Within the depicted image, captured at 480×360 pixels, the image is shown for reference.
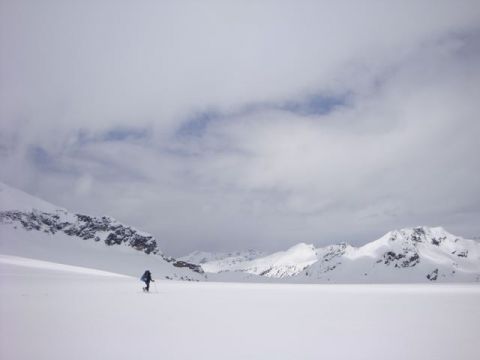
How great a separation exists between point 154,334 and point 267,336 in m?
3.24

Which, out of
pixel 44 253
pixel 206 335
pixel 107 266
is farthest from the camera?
pixel 107 266

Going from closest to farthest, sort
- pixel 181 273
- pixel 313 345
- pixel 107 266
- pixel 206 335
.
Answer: pixel 313 345
pixel 206 335
pixel 107 266
pixel 181 273

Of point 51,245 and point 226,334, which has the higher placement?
point 51,245

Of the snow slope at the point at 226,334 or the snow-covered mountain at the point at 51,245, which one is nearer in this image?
the snow slope at the point at 226,334

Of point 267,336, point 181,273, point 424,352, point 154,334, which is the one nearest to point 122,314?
point 154,334

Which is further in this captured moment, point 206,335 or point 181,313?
point 181,313

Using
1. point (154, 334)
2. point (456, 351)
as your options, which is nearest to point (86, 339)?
point (154, 334)

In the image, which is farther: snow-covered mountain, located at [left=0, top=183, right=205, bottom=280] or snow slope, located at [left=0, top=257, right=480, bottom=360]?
snow-covered mountain, located at [left=0, top=183, right=205, bottom=280]

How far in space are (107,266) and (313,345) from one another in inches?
6569

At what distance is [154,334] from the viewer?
413 inches

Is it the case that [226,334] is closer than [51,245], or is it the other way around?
[226,334]

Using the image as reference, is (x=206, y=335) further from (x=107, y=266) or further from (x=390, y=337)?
(x=107, y=266)

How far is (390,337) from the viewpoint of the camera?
10.5 meters

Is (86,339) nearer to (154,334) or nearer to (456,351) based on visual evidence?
(154,334)
